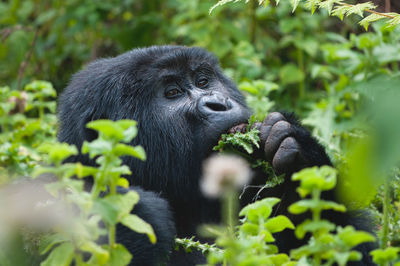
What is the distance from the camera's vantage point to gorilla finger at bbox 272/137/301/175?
2223 mm

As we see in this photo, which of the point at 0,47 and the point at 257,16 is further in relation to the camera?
the point at 257,16

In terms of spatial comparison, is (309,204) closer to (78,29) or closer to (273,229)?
(273,229)

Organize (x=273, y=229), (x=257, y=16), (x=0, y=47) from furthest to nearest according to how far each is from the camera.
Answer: (x=257, y=16) → (x=0, y=47) → (x=273, y=229)

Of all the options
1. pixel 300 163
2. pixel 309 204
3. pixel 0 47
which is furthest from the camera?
pixel 0 47

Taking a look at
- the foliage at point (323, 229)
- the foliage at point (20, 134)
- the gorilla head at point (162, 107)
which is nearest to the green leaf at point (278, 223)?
the foliage at point (323, 229)

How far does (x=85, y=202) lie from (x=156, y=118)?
4.46ft

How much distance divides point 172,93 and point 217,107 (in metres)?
0.32

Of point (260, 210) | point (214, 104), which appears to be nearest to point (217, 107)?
point (214, 104)

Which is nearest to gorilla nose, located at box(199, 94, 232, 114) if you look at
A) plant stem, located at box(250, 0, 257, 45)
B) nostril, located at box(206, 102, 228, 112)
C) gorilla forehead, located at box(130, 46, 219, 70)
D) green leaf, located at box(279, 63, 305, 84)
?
nostril, located at box(206, 102, 228, 112)

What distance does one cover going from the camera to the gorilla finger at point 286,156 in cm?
222

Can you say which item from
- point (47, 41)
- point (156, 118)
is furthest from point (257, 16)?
point (156, 118)

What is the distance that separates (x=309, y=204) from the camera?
1350mm

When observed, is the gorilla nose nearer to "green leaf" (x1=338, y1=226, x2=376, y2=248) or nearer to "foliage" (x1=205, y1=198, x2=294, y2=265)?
"foliage" (x1=205, y1=198, x2=294, y2=265)

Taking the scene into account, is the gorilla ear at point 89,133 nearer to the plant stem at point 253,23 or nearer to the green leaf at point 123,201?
the green leaf at point 123,201
